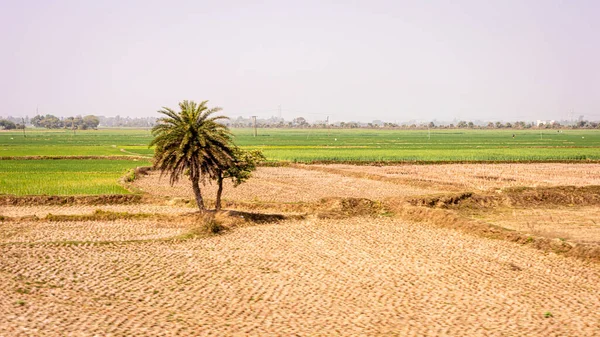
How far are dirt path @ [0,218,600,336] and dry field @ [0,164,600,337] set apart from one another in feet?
0.17

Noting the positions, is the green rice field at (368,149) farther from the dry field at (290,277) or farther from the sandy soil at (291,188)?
the dry field at (290,277)

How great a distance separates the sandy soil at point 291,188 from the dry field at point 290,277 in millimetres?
5221

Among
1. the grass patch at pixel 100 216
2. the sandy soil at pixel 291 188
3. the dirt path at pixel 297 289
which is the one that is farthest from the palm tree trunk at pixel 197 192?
the sandy soil at pixel 291 188

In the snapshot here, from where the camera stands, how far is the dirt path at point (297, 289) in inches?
484

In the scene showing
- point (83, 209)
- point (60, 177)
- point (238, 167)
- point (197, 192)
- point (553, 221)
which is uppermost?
point (238, 167)

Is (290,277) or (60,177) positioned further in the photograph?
(60,177)

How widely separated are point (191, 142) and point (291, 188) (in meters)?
13.1

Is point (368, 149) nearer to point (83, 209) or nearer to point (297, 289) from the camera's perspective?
point (83, 209)

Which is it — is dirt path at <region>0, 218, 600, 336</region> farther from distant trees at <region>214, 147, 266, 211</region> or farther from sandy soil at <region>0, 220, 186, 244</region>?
distant trees at <region>214, 147, 266, 211</region>

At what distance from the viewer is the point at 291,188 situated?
119ft

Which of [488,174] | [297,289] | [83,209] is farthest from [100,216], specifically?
[488,174]

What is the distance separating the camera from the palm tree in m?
24.1

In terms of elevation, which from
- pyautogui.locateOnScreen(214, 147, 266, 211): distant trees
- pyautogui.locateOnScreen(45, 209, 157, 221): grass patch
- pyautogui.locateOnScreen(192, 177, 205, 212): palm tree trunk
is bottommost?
pyautogui.locateOnScreen(45, 209, 157, 221): grass patch

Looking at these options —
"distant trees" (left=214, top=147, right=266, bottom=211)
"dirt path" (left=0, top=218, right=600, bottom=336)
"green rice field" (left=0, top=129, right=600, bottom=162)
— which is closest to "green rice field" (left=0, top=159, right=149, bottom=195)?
"distant trees" (left=214, top=147, right=266, bottom=211)
